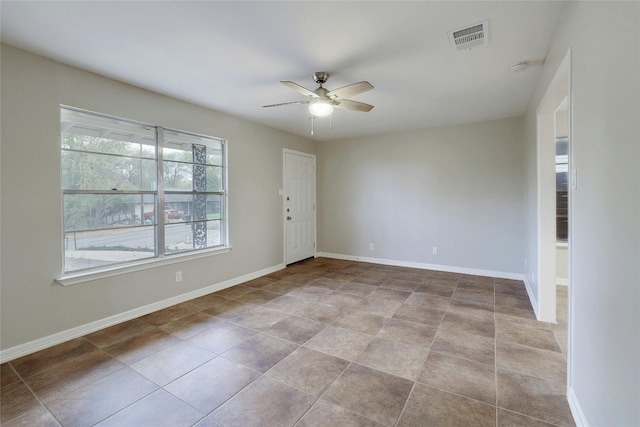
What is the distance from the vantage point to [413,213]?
5.18 metres

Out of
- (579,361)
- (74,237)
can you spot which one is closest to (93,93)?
(74,237)

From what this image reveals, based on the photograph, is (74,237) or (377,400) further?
(74,237)

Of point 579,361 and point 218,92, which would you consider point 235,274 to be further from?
point 579,361

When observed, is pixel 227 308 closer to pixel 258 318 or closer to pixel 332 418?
pixel 258 318

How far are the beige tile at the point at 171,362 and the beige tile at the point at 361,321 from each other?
1.30m

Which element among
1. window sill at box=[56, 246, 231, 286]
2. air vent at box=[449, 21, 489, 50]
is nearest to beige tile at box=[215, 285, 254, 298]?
window sill at box=[56, 246, 231, 286]

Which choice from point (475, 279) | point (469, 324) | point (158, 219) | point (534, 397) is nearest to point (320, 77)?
point (158, 219)

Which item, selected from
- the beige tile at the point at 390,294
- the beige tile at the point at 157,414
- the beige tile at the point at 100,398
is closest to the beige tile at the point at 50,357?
the beige tile at the point at 100,398

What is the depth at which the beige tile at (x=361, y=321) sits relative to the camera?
9.27 feet

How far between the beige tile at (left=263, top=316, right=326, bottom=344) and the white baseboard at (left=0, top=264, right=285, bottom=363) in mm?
1419

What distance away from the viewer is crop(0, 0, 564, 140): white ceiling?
1.87 metres

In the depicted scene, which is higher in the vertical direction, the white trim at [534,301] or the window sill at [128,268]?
the window sill at [128,268]

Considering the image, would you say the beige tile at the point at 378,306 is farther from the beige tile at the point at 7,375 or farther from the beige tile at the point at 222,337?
the beige tile at the point at 7,375

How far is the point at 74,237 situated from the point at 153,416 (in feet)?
6.44
